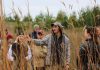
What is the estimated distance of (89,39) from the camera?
4.58 m

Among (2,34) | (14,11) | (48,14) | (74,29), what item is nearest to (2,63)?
(2,34)

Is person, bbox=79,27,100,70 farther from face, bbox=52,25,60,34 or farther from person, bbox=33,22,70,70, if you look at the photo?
face, bbox=52,25,60,34

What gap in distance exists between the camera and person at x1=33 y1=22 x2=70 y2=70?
436 centimetres

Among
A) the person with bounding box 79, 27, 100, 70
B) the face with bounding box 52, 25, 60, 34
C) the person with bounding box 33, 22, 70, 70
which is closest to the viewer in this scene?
the person with bounding box 79, 27, 100, 70

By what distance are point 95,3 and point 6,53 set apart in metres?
1.03

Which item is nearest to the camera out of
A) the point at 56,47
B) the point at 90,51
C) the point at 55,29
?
the point at 90,51

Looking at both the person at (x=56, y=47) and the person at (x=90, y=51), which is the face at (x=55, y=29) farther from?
the person at (x=90, y=51)

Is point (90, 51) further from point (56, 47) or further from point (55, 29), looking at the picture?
point (55, 29)

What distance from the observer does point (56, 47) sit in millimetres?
5012

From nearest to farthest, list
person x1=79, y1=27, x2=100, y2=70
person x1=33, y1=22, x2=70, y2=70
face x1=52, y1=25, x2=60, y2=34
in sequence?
person x1=79, y1=27, x2=100, y2=70, person x1=33, y1=22, x2=70, y2=70, face x1=52, y1=25, x2=60, y2=34

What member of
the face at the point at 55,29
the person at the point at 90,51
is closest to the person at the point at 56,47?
the face at the point at 55,29

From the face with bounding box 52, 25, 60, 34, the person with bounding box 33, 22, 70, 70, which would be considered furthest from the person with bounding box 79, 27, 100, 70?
the face with bounding box 52, 25, 60, 34

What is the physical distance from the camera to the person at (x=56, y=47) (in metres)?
4.36

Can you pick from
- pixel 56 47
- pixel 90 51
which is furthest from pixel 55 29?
pixel 90 51
